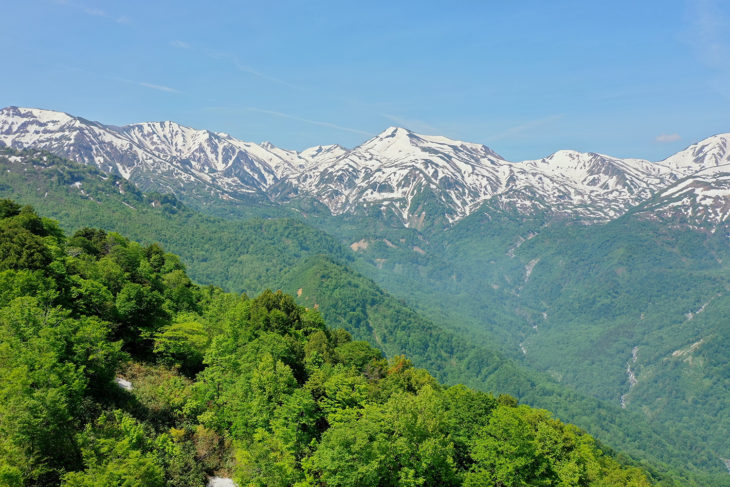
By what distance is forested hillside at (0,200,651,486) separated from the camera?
1286 inches

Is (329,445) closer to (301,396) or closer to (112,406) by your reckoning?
(301,396)

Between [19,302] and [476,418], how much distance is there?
174 ft

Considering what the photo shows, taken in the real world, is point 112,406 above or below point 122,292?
below

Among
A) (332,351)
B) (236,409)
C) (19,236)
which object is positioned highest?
(19,236)

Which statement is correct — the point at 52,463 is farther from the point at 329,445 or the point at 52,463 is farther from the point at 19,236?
the point at 19,236

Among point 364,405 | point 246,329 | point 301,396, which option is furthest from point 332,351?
point 301,396

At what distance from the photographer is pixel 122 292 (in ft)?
196

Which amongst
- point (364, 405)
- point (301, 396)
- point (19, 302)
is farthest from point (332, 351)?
point (19, 302)

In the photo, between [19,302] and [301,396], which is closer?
[19,302]

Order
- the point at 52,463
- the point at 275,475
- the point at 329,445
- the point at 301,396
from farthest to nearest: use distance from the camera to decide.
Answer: the point at 301,396 < the point at 329,445 < the point at 275,475 < the point at 52,463

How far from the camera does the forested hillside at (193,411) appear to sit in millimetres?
32656

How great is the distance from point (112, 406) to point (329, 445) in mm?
21134

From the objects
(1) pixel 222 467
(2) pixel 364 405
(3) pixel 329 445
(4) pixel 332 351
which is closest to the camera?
(3) pixel 329 445

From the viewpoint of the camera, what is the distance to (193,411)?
4972cm
